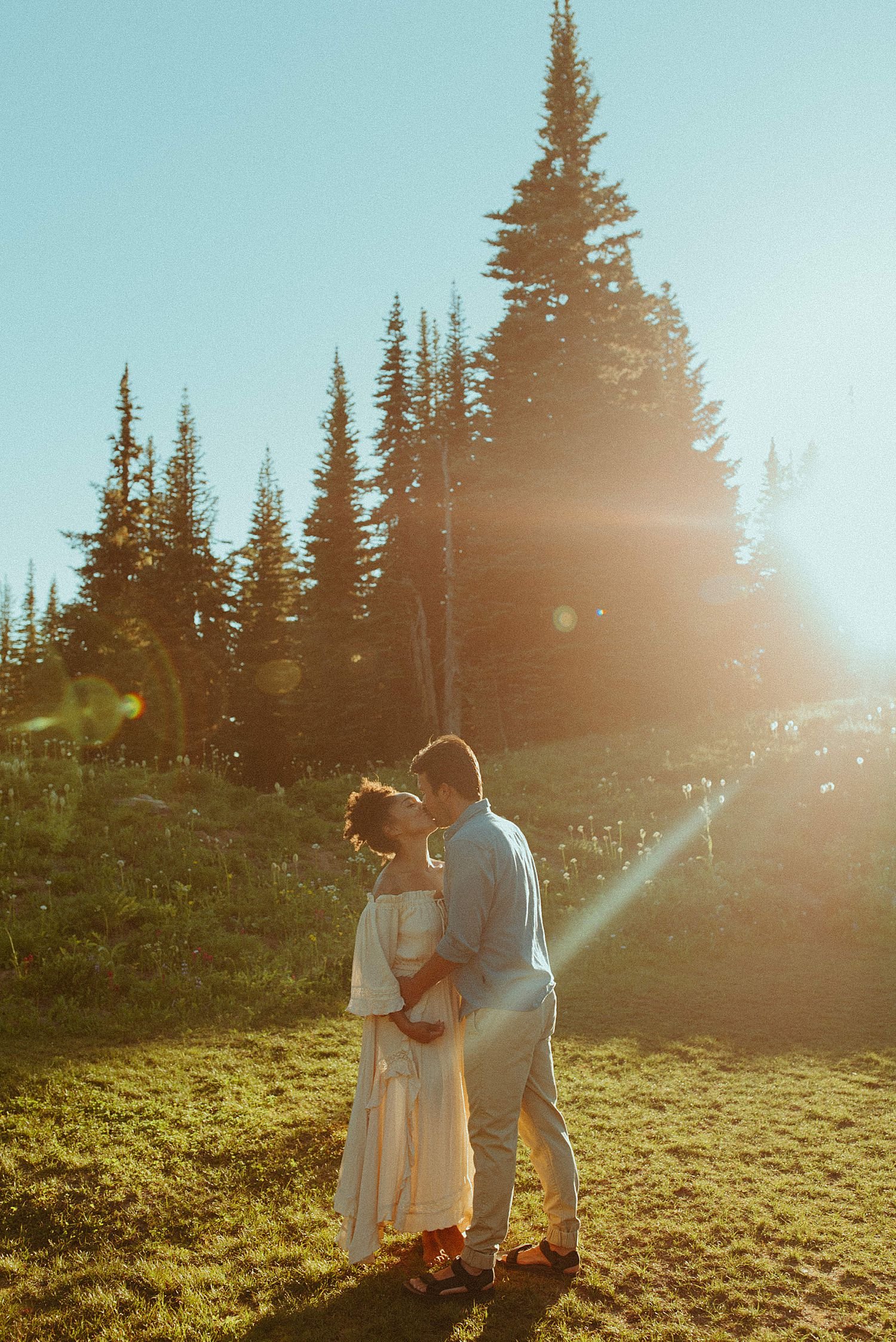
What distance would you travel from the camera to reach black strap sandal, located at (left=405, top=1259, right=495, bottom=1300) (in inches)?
148

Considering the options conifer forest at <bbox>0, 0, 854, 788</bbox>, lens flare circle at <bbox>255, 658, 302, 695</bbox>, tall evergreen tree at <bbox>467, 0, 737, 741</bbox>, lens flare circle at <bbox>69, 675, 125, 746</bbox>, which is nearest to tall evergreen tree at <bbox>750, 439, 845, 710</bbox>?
conifer forest at <bbox>0, 0, 854, 788</bbox>

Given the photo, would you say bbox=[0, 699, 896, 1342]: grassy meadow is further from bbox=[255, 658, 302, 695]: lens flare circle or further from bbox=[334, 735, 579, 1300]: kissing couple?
bbox=[255, 658, 302, 695]: lens flare circle

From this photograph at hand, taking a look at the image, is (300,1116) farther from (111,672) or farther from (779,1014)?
(111,672)

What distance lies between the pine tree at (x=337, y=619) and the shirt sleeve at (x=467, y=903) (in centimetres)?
2618

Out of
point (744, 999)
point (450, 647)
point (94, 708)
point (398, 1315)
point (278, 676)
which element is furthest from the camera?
point (278, 676)

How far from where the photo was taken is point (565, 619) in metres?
24.5

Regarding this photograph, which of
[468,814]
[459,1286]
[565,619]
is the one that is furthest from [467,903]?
[565,619]

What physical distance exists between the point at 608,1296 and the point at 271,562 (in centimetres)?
3706

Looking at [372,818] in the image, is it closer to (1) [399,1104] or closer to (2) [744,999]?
(1) [399,1104]

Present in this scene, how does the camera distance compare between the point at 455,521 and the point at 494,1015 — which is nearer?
the point at 494,1015

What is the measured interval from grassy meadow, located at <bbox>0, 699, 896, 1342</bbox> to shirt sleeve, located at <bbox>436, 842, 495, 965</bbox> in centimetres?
149

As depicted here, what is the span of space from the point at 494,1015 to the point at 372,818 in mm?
1033

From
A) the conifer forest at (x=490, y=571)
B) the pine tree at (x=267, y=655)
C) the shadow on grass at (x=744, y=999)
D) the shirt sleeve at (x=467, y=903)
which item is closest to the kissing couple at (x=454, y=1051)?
the shirt sleeve at (x=467, y=903)

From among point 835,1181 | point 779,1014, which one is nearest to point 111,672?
point 779,1014
